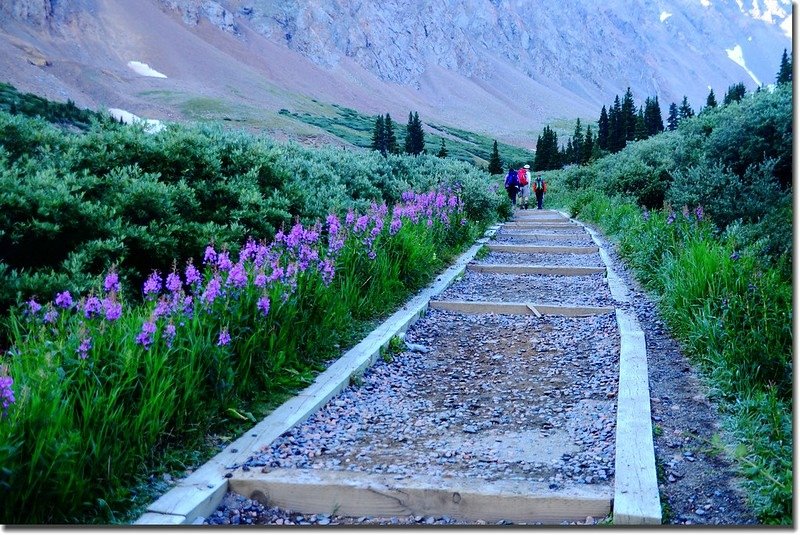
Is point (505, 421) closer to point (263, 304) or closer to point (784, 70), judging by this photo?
point (263, 304)

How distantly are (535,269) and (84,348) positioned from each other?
22.3 feet

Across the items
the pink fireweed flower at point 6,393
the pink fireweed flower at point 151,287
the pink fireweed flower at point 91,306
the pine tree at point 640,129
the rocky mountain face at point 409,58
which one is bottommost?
the pink fireweed flower at point 6,393

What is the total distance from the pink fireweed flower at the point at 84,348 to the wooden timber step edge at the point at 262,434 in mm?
683

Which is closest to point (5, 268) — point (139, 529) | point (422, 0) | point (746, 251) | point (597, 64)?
point (139, 529)

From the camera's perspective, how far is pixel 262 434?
3359mm

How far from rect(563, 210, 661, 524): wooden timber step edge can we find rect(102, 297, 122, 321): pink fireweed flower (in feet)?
7.68

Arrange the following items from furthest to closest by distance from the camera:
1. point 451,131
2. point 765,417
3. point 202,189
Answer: point 451,131
point 202,189
point 765,417

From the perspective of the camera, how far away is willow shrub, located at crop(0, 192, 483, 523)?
2291mm

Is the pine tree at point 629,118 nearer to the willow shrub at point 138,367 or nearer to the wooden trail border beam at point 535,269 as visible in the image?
the wooden trail border beam at point 535,269

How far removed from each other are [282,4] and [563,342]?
471 ft

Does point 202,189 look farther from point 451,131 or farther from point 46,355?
point 451,131

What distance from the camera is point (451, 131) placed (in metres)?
109

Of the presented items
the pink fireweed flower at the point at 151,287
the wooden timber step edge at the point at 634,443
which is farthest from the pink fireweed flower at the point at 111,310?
the wooden timber step edge at the point at 634,443

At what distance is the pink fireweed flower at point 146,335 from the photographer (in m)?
3.01
